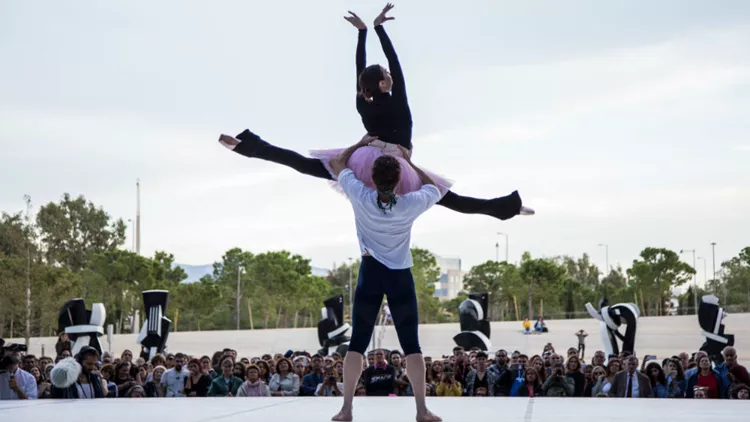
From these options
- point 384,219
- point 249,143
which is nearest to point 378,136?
point 384,219

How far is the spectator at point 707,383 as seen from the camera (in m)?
11.0

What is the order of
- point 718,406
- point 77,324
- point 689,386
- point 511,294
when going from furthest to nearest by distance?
point 511,294 → point 77,324 → point 689,386 → point 718,406

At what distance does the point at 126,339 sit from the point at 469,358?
4247cm

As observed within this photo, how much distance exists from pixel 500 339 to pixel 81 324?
36.8m

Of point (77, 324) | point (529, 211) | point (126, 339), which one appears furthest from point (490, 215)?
point (126, 339)

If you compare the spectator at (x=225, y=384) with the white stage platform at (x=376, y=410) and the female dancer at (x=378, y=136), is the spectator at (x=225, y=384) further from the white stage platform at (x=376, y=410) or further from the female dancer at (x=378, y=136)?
the female dancer at (x=378, y=136)

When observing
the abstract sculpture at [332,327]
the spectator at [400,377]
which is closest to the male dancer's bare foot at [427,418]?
the spectator at [400,377]

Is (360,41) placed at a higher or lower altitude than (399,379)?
higher

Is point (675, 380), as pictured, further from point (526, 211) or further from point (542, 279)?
point (542, 279)

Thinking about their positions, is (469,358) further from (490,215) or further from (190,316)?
(190,316)

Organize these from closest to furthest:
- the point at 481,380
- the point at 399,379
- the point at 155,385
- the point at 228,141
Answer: the point at 228,141
the point at 481,380
the point at 399,379
the point at 155,385

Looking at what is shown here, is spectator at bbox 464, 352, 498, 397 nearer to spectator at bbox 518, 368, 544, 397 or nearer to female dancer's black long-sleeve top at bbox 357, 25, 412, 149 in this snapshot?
spectator at bbox 518, 368, 544, 397

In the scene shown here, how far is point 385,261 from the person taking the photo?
225 inches

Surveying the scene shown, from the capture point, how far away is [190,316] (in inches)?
3019
